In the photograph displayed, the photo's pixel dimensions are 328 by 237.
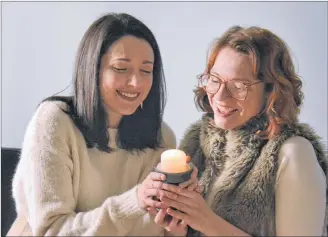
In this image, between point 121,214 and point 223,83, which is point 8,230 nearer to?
point 121,214

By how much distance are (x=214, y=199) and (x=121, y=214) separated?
172 millimetres

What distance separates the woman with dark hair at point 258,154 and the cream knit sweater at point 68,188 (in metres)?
0.08

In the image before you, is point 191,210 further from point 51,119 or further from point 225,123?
point 51,119

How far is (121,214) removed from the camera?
668 millimetres

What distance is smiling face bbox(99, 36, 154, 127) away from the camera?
2.31 feet

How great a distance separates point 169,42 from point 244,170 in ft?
1.01

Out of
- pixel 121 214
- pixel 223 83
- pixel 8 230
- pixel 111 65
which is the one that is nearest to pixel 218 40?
pixel 223 83

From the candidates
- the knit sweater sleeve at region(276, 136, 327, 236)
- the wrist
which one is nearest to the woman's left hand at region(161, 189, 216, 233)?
the wrist

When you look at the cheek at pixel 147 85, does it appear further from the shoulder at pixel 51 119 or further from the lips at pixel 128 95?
the shoulder at pixel 51 119

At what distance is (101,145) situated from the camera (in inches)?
29.2

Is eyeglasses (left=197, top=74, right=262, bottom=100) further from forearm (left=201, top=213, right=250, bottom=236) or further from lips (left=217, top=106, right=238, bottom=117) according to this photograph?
forearm (left=201, top=213, right=250, bottom=236)

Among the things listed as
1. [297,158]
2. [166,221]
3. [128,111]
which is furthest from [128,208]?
[297,158]

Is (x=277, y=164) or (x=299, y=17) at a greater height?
(x=299, y=17)

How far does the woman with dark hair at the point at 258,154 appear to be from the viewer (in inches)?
25.5
